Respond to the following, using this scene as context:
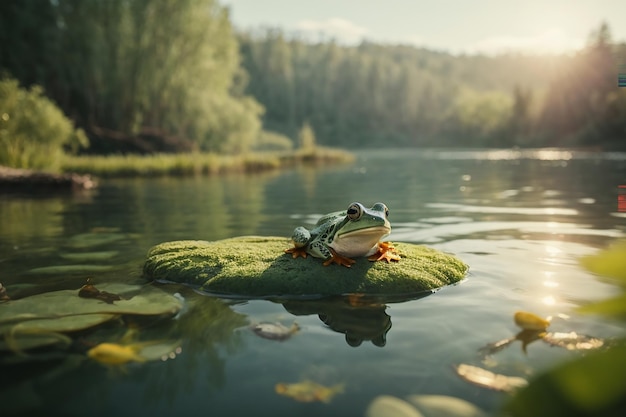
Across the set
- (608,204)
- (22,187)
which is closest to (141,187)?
(22,187)

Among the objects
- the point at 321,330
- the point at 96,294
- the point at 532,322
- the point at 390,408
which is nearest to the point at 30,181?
the point at 96,294

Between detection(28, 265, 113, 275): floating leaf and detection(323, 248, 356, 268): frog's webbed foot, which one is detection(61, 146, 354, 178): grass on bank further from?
detection(323, 248, 356, 268): frog's webbed foot

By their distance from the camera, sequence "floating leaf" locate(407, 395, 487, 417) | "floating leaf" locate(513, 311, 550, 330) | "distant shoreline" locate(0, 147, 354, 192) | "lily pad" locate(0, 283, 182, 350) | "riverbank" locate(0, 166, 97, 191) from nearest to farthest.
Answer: "floating leaf" locate(407, 395, 487, 417)
"lily pad" locate(0, 283, 182, 350)
"floating leaf" locate(513, 311, 550, 330)
"riverbank" locate(0, 166, 97, 191)
"distant shoreline" locate(0, 147, 354, 192)

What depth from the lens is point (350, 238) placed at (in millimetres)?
5930

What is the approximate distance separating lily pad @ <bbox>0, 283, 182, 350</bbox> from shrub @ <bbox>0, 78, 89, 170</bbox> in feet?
68.9

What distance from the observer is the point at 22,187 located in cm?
2023

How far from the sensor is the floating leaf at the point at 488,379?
3490 millimetres

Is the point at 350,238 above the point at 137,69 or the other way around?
the other way around

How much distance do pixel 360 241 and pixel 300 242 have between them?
0.87 metres

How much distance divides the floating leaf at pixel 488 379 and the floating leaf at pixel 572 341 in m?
0.92

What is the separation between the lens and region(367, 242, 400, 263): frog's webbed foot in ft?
20.7

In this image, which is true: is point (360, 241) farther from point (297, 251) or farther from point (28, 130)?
point (28, 130)

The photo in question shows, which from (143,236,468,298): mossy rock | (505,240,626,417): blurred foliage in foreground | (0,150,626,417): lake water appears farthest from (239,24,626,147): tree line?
(505,240,626,417): blurred foliage in foreground

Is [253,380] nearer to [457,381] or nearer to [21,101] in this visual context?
[457,381]
